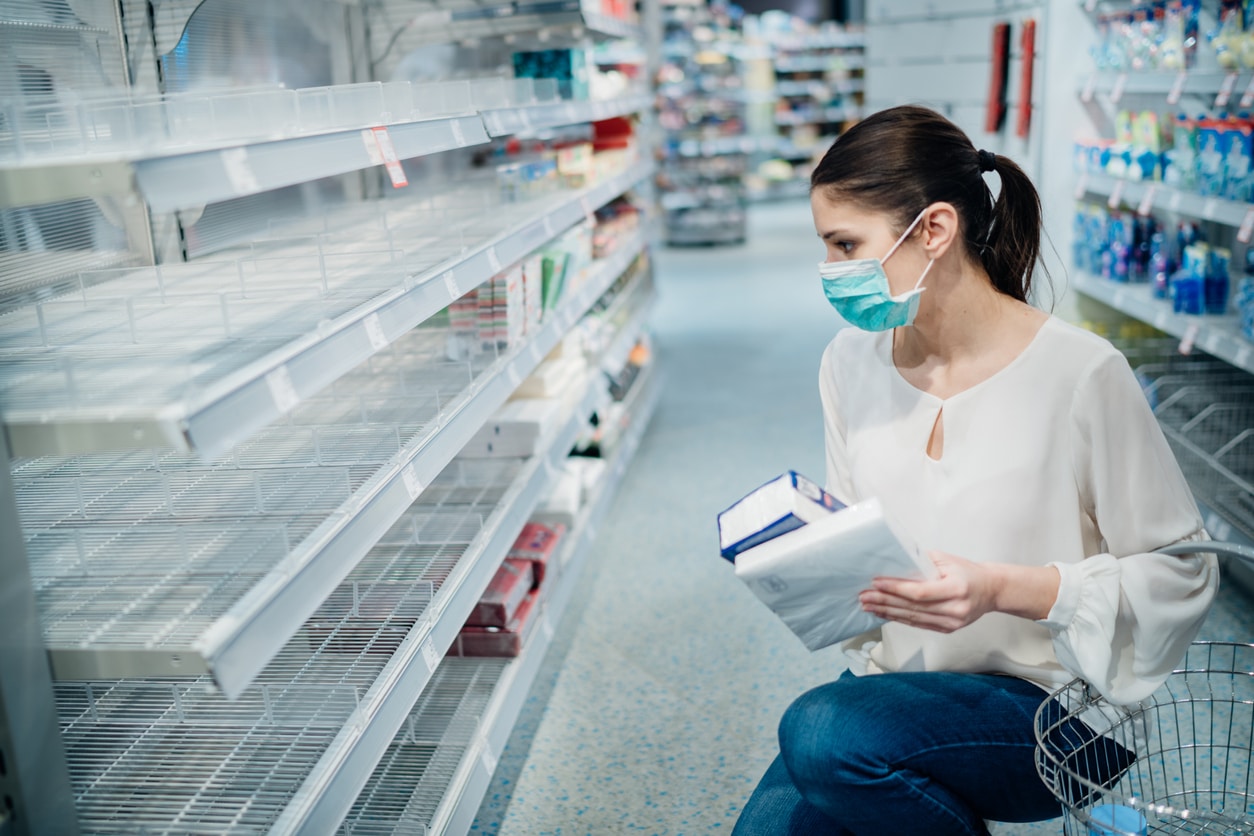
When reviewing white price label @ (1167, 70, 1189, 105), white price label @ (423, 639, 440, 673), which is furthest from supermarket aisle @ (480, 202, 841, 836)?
white price label @ (1167, 70, 1189, 105)

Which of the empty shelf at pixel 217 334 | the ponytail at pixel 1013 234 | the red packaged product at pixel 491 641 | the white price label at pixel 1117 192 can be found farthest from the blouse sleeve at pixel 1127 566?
the white price label at pixel 1117 192

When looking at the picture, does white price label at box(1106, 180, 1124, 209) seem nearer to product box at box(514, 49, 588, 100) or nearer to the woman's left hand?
product box at box(514, 49, 588, 100)

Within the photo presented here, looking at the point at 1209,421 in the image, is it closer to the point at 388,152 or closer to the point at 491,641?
the point at 491,641

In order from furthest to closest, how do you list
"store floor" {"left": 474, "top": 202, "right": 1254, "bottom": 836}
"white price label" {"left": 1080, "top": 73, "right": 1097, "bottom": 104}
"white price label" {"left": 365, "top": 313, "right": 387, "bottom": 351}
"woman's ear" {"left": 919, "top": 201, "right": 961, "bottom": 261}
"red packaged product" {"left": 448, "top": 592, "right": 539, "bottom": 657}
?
1. "white price label" {"left": 1080, "top": 73, "right": 1097, "bottom": 104}
2. "red packaged product" {"left": 448, "top": 592, "right": 539, "bottom": 657}
3. "store floor" {"left": 474, "top": 202, "right": 1254, "bottom": 836}
4. "white price label" {"left": 365, "top": 313, "right": 387, "bottom": 351}
5. "woman's ear" {"left": 919, "top": 201, "right": 961, "bottom": 261}

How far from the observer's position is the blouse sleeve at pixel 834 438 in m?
1.92

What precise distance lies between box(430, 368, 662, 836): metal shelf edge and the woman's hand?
99cm

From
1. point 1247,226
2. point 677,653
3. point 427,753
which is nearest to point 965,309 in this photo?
point 427,753

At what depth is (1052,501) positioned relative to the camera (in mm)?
1649

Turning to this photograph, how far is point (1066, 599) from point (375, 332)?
3.79ft

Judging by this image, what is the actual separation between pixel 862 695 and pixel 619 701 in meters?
1.30

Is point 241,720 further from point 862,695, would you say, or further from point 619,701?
point 619,701

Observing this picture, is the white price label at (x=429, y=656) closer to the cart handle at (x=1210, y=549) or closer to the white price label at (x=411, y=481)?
the white price label at (x=411, y=481)

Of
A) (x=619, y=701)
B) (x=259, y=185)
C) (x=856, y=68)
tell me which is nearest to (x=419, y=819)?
(x=619, y=701)

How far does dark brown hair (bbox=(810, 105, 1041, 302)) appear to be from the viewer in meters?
1.65
